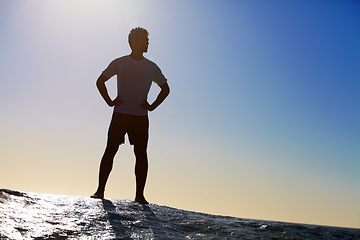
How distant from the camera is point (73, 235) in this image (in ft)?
10.0

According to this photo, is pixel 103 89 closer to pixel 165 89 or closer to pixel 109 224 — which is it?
pixel 165 89

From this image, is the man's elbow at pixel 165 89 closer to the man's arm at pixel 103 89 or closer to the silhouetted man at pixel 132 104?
the silhouetted man at pixel 132 104

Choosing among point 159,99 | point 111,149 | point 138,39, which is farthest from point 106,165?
point 138,39

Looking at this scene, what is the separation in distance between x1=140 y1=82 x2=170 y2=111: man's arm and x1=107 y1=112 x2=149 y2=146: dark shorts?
0.57 feet

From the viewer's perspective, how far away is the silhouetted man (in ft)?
19.4

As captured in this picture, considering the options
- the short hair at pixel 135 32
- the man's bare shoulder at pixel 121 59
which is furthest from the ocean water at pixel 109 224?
the short hair at pixel 135 32

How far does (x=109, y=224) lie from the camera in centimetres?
345

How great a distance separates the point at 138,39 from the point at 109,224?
356 cm

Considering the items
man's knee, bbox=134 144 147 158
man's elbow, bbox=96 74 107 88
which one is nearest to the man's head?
man's elbow, bbox=96 74 107 88

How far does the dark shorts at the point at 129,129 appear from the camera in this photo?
593 centimetres

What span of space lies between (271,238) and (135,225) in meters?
1.40

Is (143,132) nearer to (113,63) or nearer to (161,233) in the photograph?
(113,63)

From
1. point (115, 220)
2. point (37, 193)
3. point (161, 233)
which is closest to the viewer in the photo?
point (161, 233)

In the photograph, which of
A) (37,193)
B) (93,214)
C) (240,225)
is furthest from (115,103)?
(240,225)
